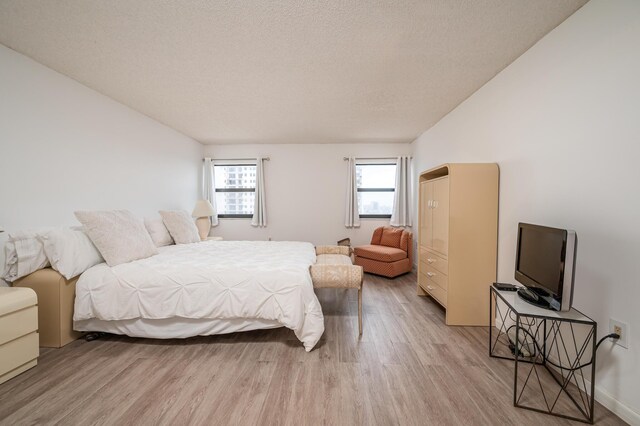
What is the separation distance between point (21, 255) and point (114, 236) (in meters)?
0.56

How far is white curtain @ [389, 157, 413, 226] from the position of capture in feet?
15.5

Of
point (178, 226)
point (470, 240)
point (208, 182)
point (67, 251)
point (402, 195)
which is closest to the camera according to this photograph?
point (67, 251)

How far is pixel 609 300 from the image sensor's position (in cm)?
137

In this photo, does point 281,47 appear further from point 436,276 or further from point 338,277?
point 436,276

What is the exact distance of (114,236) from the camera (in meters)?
2.19

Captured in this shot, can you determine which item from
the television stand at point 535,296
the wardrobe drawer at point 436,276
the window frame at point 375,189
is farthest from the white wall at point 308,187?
the television stand at point 535,296

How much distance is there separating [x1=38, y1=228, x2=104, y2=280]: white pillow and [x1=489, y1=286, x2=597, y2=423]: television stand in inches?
126

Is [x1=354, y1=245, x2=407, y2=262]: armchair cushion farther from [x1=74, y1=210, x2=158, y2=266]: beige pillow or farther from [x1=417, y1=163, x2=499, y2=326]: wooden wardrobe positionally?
[x1=74, y1=210, x2=158, y2=266]: beige pillow

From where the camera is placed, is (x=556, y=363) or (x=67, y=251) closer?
(x=556, y=363)

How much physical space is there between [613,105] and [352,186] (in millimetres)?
3565

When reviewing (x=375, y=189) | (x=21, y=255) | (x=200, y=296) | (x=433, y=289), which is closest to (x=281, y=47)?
(x=200, y=296)

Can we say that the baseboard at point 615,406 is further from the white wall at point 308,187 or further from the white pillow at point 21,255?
the white pillow at point 21,255

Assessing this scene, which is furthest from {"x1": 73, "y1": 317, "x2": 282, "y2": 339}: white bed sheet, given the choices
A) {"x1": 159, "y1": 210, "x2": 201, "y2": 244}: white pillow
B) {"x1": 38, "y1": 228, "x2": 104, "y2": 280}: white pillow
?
{"x1": 159, "y1": 210, "x2": 201, "y2": 244}: white pillow

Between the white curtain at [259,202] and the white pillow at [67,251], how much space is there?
9.35 ft
